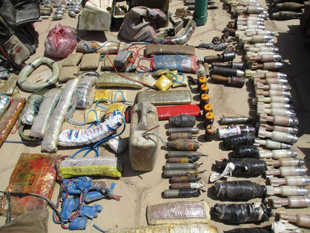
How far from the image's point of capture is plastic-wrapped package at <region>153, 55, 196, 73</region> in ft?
16.5

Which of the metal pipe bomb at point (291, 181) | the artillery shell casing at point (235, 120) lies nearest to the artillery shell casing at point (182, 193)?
the metal pipe bomb at point (291, 181)

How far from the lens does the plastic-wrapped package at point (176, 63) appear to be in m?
5.03

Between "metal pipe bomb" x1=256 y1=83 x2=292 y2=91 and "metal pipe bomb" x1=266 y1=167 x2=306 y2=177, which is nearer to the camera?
"metal pipe bomb" x1=266 y1=167 x2=306 y2=177

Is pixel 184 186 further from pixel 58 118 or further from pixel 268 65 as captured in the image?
pixel 268 65

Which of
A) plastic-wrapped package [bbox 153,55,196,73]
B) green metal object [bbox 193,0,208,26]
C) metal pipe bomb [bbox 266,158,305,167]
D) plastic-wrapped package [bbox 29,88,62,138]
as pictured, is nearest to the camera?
metal pipe bomb [bbox 266,158,305,167]

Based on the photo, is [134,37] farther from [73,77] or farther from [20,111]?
[20,111]

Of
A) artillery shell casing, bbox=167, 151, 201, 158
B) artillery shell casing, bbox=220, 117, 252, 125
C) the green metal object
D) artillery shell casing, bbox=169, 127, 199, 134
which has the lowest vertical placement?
artillery shell casing, bbox=167, 151, 201, 158

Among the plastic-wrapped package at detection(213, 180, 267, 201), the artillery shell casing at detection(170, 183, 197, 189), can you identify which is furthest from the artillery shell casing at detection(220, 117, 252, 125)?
the artillery shell casing at detection(170, 183, 197, 189)

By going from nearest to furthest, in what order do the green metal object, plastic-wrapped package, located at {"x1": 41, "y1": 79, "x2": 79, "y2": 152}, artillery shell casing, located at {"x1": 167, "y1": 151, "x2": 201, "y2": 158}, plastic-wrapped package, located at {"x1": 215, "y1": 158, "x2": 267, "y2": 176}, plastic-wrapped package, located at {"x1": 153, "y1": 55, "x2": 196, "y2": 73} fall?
plastic-wrapped package, located at {"x1": 215, "y1": 158, "x2": 267, "y2": 176} < artillery shell casing, located at {"x1": 167, "y1": 151, "x2": 201, "y2": 158} < plastic-wrapped package, located at {"x1": 41, "y1": 79, "x2": 79, "y2": 152} < plastic-wrapped package, located at {"x1": 153, "y1": 55, "x2": 196, "y2": 73} < the green metal object

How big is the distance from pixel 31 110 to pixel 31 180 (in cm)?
143

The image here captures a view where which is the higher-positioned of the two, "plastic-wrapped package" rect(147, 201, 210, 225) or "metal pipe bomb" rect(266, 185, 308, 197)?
"metal pipe bomb" rect(266, 185, 308, 197)

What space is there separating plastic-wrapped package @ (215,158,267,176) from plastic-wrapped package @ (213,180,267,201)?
0.73ft

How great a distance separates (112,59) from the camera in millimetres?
5363

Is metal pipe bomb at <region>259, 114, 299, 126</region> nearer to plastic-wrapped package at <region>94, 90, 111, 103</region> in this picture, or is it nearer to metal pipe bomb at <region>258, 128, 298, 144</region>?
metal pipe bomb at <region>258, 128, 298, 144</region>
